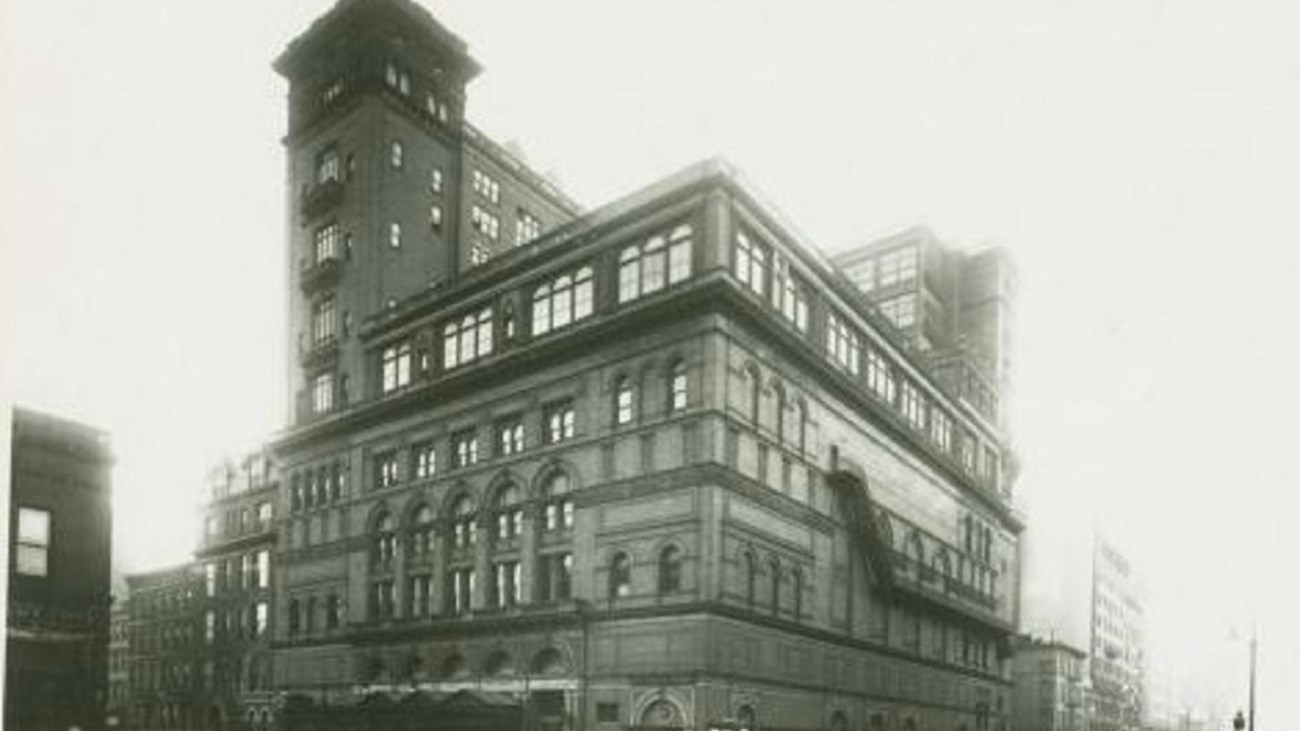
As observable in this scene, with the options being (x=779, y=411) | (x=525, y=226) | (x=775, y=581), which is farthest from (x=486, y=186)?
(x=775, y=581)

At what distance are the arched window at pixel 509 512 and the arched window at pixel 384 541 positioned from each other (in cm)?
634

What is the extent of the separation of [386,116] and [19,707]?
33.6 metres

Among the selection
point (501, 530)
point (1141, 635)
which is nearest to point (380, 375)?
point (501, 530)

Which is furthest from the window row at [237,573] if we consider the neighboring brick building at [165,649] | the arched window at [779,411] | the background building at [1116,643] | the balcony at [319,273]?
the background building at [1116,643]

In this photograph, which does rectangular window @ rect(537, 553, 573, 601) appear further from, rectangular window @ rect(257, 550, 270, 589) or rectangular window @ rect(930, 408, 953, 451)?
rectangular window @ rect(257, 550, 270, 589)

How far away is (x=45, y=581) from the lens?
24.5 meters

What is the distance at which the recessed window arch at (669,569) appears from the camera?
122ft

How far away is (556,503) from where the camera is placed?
41781 millimetres

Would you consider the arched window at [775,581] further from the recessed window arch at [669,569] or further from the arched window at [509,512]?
the arched window at [509,512]

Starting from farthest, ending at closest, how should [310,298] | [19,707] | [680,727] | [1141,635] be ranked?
1. [1141,635]
2. [310,298]
3. [680,727]
4. [19,707]

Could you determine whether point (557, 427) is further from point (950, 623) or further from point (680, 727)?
→ point (950, 623)

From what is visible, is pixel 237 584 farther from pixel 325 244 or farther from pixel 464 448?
pixel 464 448

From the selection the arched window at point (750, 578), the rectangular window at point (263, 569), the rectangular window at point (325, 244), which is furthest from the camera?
the rectangular window at point (263, 569)

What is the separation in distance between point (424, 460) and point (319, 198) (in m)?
14.1
